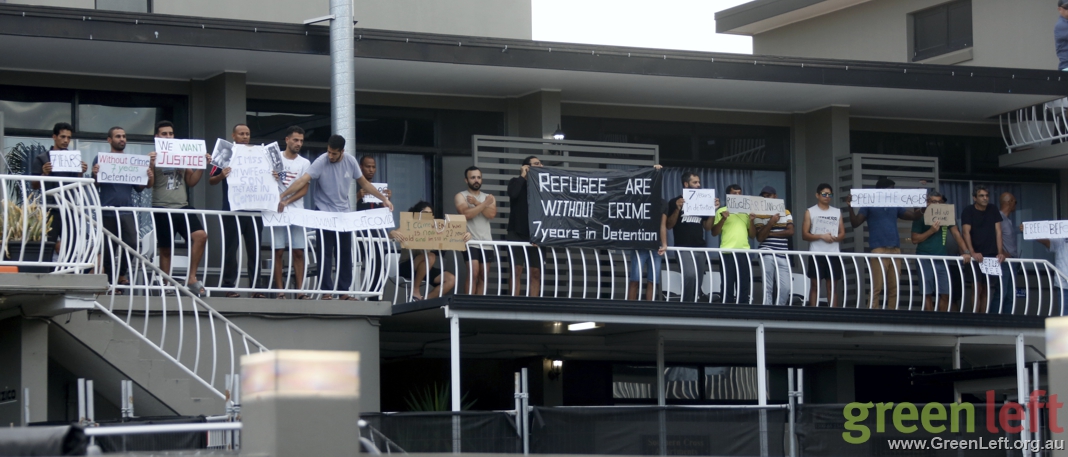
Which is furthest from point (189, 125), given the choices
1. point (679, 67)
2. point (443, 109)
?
point (679, 67)

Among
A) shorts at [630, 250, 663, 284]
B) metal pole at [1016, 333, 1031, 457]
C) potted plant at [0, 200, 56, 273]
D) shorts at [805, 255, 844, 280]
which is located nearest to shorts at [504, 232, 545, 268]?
shorts at [630, 250, 663, 284]

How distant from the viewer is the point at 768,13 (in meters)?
25.4

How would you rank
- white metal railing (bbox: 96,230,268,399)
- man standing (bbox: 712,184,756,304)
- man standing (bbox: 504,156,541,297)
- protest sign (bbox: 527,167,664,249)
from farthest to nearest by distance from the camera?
man standing (bbox: 712,184,756,304)
man standing (bbox: 504,156,541,297)
protest sign (bbox: 527,167,664,249)
white metal railing (bbox: 96,230,268,399)

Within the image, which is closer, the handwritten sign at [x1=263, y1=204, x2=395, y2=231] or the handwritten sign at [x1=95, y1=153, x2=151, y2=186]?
the handwritten sign at [x1=95, y1=153, x2=151, y2=186]

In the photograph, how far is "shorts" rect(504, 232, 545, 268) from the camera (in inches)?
566

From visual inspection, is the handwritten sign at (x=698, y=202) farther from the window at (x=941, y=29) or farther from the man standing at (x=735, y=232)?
the window at (x=941, y=29)

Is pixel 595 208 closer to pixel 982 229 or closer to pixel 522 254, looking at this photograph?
pixel 522 254

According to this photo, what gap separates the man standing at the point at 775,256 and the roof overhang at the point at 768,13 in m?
9.35

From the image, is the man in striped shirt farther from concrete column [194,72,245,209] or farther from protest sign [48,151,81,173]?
protest sign [48,151,81,173]

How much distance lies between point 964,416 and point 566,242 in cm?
427

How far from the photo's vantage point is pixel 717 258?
58.3 ft

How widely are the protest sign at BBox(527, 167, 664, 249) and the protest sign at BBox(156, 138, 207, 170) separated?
3492mm

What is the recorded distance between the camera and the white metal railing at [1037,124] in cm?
1842

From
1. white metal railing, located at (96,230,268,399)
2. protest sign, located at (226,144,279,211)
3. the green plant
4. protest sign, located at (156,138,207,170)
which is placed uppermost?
protest sign, located at (156,138,207,170)
